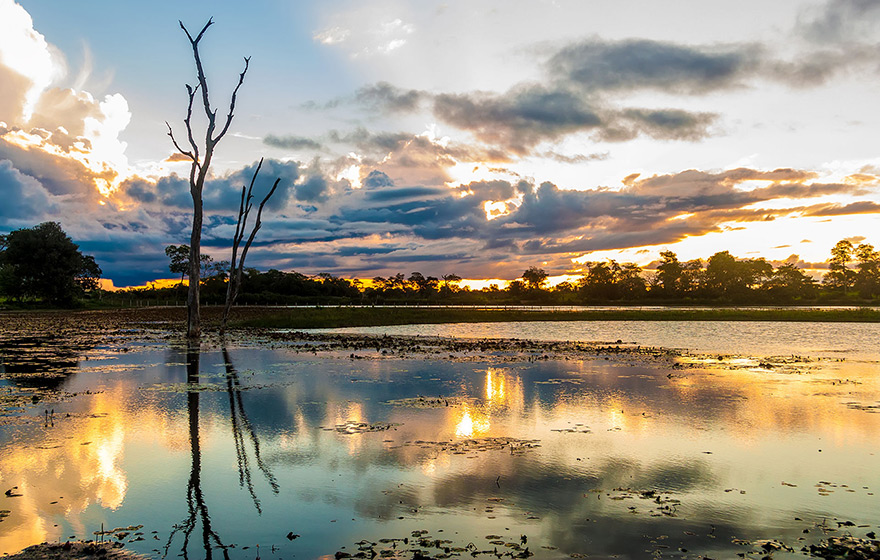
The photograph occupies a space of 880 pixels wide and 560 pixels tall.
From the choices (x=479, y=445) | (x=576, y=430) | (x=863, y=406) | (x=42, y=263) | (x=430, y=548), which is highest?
(x=42, y=263)

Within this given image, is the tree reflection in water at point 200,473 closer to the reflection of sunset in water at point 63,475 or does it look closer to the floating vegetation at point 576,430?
the reflection of sunset in water at point 63,475

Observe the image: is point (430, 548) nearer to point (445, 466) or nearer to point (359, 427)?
point (445, 466)

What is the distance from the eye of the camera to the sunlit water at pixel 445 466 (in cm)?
657

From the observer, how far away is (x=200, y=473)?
347 inches

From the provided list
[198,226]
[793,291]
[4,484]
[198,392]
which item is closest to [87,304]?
[198,226]

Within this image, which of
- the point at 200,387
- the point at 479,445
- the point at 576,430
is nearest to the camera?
the point at 479,445

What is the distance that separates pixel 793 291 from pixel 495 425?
173522 mm

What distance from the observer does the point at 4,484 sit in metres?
8.09

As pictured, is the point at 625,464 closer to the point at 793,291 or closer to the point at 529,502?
the point at 529,502

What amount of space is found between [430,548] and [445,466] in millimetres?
3174

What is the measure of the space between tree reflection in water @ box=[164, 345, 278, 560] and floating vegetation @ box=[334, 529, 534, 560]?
1.47m

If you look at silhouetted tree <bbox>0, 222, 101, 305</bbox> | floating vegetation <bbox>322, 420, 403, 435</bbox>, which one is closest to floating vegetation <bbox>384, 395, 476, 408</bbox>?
floating vegetation <bbox>322, 420, 403, 435</bbox>

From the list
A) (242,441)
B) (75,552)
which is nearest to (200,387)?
(242,441)

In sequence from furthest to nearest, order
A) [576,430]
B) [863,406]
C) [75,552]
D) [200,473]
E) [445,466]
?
1. [863,406]
2. [576,430]
3. [445,466]
4. [200,473]
5. [75,552]
